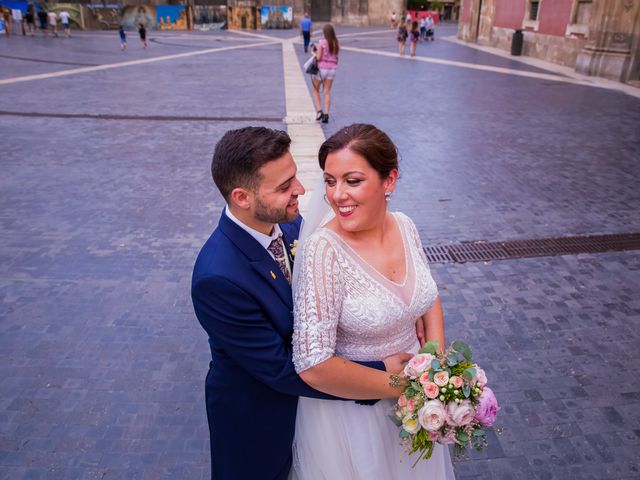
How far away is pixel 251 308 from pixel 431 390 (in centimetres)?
69

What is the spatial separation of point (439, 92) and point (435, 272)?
998 cm

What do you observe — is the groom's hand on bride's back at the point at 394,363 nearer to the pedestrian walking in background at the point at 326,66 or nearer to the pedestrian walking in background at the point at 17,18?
the pedestrian walking in background at the point at 326,66

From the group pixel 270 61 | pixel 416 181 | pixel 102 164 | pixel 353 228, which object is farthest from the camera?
pixel 270 61

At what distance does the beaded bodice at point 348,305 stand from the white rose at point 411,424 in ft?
0.91

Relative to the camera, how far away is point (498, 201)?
A: 265 inches

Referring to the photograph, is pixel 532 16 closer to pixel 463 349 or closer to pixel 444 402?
pixel 463 349

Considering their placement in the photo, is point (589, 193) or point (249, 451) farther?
point (589, 193)

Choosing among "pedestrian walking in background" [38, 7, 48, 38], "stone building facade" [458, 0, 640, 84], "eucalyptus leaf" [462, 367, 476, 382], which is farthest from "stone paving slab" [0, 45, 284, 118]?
"pedestrian walking in background" [38, 7, 48, 38]

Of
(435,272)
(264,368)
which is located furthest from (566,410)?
(264,368)

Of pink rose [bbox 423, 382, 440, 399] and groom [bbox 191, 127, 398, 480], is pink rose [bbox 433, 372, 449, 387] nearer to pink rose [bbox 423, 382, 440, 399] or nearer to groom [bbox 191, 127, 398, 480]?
pink rose [bbox 423, 382, 440, 399]

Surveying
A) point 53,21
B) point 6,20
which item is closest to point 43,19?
point 53,21

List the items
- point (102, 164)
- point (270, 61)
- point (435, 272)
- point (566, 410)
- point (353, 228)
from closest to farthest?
point (353, 228) → point (566, 410) → point (435, 272) → point (102, 164) → point (270, 61)

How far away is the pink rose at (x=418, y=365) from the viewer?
6.13 feet

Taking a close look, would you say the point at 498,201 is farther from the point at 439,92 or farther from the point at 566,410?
the point at 439,92
